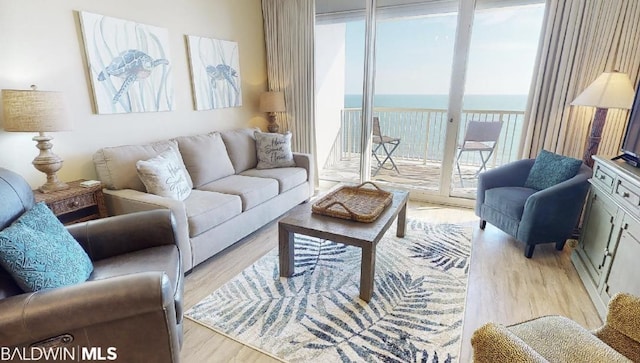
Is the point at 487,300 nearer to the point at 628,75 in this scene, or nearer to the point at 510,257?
the point at 510,257

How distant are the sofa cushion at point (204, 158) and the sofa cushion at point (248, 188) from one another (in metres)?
0.08

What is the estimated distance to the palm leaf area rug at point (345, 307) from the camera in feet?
5.41

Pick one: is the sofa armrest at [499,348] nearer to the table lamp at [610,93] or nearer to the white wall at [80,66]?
the table lamp at [610,93]

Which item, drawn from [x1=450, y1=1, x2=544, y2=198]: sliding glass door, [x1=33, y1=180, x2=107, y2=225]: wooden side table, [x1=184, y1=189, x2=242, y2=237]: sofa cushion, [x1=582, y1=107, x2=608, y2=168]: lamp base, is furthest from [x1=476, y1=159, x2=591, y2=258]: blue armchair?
[x1=33, y1=180, x2=107, y2=225]: wooden side table

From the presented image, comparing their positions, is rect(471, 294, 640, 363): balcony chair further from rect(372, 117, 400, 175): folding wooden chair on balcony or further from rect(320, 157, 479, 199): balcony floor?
rect(372, 117, 400, 175): folding wooden chair on balcony

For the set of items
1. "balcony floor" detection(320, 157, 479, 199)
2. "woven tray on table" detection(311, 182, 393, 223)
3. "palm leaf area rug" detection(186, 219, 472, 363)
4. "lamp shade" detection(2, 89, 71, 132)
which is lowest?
"palm leaf area rug" detection(186, 219, 472, 363)

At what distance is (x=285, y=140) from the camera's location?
Answer: 139 inches

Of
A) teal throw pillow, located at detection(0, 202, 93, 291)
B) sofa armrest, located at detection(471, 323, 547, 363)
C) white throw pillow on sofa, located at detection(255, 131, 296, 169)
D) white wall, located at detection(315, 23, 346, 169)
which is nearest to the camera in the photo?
sofa armrest, located at detection(471, 323, 547, 363)

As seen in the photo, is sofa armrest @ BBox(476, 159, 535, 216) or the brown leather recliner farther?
sofa armrest @ BBox(476, 159, 535, 216)

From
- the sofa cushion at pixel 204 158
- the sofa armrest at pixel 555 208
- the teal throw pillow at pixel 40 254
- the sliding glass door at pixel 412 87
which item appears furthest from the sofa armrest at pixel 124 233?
the sliding glass door at pixel 412 87

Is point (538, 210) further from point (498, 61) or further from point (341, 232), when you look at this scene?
point (498, 61)

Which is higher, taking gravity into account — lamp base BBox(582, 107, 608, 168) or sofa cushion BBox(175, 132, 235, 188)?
lamp base BBox(582, 107, 608, 168)

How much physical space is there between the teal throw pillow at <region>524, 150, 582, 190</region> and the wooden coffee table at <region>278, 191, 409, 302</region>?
137 cm

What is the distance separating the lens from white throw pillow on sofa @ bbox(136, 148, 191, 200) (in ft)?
7.45
